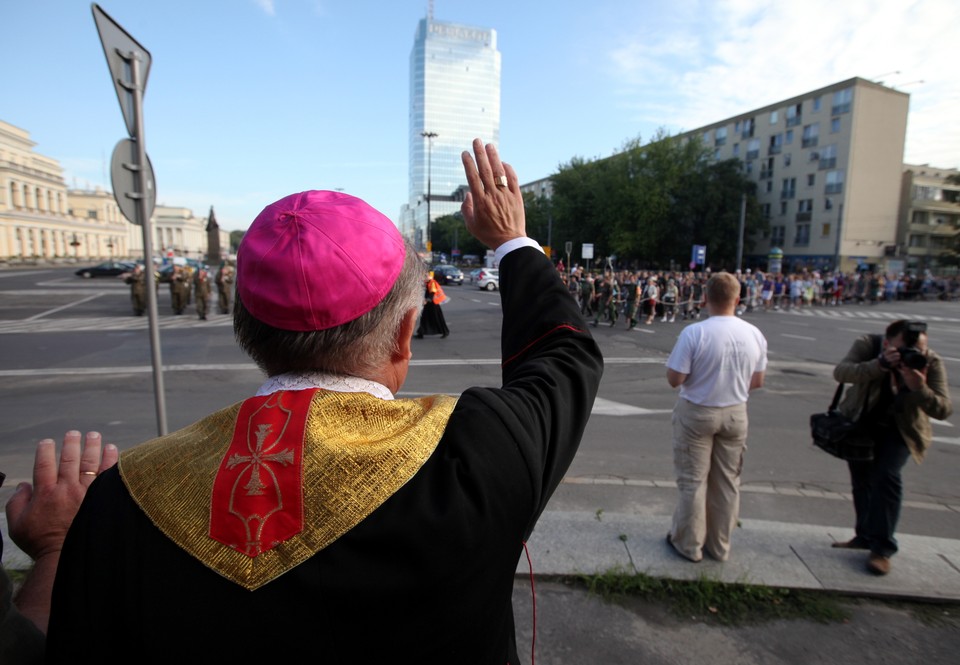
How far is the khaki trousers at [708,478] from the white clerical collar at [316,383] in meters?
3.13

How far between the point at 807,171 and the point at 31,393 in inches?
2518

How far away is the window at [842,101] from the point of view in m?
51.6

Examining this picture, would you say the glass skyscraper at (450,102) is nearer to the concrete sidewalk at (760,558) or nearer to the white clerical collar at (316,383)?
the concrete sidewalk at (760,558)

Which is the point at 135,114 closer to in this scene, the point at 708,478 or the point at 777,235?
the point at 708,478

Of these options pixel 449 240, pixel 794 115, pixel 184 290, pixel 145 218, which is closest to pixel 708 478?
pixel 145 218

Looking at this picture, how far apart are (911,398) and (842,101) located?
204 ft

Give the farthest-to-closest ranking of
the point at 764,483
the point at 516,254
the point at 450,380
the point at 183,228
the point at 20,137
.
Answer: the point at 183,228
the point at 20,137
the point at 450,380
the point at 764,483
the point at 516,254

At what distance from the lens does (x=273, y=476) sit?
875mm

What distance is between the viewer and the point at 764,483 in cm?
527

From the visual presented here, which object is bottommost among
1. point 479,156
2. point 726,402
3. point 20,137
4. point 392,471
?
point 726,402

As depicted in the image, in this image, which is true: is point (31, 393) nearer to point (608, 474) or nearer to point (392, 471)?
point (608, 474)

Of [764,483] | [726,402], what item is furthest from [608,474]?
[726,402]

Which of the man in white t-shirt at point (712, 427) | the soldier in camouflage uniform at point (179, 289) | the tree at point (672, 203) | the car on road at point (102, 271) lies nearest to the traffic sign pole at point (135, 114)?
the man in white t-shirt at point (712, 427)

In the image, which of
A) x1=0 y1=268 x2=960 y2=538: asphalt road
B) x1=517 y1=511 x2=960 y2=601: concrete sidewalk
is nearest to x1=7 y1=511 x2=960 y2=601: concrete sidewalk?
x1=517 y1=511 x2=960 y2=601: concrete sidewalk
